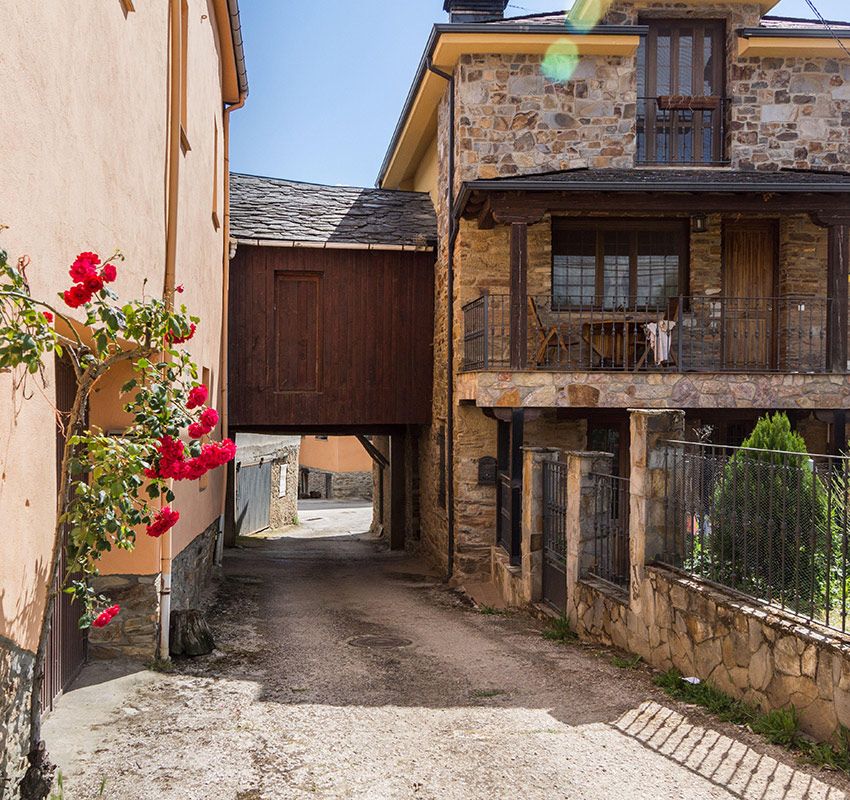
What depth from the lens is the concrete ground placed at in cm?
449

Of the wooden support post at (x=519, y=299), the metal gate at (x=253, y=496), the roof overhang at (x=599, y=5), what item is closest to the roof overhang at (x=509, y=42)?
the roof overhang at (x=599, y=5)

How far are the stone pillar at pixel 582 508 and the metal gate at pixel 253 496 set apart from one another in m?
13.6

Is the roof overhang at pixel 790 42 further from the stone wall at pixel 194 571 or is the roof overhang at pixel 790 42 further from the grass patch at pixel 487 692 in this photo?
the grass patch at pixel 487 692

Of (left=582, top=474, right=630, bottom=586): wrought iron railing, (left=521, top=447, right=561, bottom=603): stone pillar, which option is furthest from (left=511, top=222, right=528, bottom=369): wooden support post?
(left=582, top=474, right=630, bottom=586): wrought iron railing

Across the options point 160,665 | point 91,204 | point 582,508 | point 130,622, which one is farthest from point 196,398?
point 582,508

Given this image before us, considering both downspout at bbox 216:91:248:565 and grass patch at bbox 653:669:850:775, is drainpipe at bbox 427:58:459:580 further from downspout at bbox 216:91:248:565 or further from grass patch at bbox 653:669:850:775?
grass patch at bbox 653:669:850:775

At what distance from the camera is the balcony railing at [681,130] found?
13.3m

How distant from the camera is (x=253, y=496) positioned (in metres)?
23.4

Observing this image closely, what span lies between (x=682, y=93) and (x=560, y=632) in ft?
30.1

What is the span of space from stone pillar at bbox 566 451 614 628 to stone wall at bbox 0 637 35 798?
5290 millimetres

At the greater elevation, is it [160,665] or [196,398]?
[196,398]

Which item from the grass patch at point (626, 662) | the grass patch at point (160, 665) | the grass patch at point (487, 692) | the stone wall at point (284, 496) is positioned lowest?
the stone wall at point (284, 496)

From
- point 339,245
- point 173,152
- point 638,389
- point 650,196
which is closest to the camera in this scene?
point 173,152

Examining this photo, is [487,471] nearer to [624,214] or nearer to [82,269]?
[624,214]
